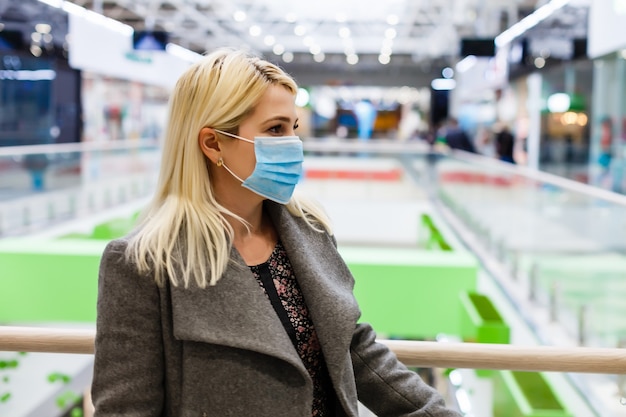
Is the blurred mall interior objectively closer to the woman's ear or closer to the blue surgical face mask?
the blue surgical face mask

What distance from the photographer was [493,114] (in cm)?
2956

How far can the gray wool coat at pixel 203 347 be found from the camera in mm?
1326

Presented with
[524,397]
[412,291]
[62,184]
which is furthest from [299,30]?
[524,397]

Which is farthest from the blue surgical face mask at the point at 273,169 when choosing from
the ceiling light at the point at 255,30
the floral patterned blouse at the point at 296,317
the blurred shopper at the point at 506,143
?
the ceiling light at the point at 255,30

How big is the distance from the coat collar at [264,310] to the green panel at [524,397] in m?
2.26

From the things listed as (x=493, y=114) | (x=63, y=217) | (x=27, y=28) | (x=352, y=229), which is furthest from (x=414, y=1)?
(x=63, y=217)

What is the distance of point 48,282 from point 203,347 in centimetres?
746

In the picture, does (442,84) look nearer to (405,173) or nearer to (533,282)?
(405,173)

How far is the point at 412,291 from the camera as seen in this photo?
25.4ft

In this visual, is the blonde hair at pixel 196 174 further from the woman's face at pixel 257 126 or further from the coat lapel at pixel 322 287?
the coat lapel at pixel 322 287

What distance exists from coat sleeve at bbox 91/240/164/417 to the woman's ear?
0.26m

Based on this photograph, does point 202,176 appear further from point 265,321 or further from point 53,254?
point 53,254

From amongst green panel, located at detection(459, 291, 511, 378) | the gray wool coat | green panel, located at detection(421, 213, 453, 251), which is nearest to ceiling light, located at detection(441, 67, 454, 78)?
green panel, located at detection(421, 213, 453, 251)

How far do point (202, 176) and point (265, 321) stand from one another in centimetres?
30
